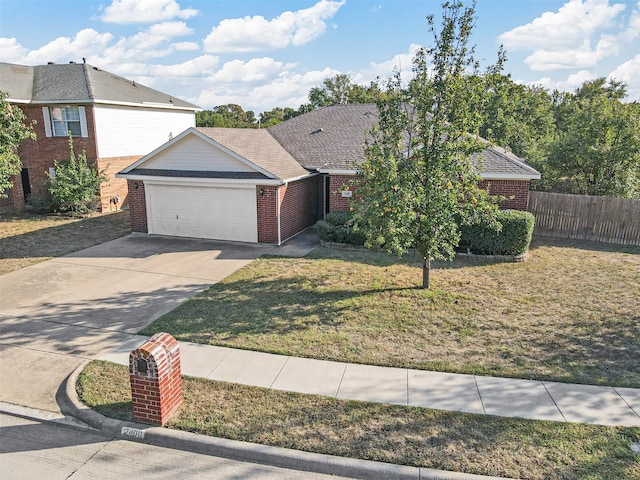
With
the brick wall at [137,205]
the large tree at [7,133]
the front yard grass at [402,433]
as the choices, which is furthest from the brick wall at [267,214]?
the front yard grass at [402,433]

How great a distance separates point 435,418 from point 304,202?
41.2 ft

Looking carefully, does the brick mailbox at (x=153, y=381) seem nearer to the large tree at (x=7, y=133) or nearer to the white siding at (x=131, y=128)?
the large tree at (x=7, y=133)

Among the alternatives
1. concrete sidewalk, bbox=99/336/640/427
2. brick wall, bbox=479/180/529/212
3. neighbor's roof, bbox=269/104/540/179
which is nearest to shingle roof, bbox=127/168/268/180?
neighbor's roof, bbox=269/104/540/179

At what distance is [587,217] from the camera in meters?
16.4

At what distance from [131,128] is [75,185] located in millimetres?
4724

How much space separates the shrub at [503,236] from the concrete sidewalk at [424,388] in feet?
23.5

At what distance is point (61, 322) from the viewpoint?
949cm

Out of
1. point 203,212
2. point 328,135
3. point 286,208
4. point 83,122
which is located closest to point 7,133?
point 203,212

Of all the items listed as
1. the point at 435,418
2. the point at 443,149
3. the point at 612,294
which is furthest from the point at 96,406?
the point at 612,294

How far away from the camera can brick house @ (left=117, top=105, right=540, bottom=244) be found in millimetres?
15516

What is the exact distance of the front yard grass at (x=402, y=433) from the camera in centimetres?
537

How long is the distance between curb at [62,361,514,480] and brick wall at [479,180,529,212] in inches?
482

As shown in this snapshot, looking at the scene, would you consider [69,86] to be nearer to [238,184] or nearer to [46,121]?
[46,121]

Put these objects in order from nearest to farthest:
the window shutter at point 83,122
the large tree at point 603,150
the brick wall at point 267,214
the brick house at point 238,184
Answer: the brick wall at point 267,214 → the brick house at point 238,184 → the large tree at point 603,150 → the window shutter at point 83,122
